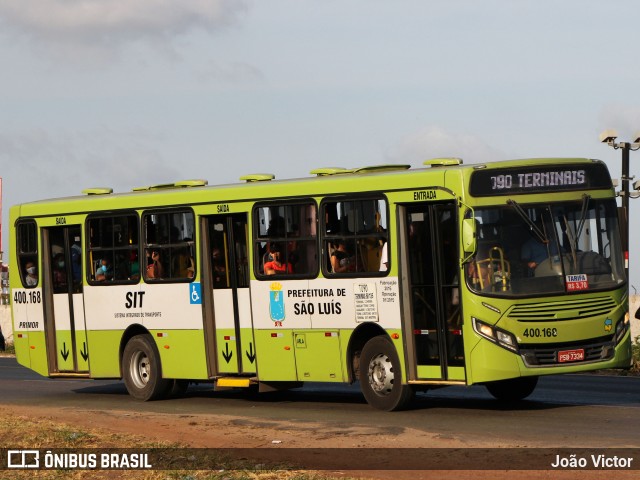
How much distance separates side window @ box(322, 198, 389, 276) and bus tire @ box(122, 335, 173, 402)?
4.10 metres

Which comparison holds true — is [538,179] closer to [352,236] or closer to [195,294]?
[352,236]

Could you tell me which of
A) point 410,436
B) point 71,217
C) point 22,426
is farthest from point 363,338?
point 71,217

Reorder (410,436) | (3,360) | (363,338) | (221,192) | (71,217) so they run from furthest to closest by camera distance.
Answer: (3,360) → (71,217) → (221,192) → (363,338) → (410,436)

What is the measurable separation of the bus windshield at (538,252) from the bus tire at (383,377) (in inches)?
68.2

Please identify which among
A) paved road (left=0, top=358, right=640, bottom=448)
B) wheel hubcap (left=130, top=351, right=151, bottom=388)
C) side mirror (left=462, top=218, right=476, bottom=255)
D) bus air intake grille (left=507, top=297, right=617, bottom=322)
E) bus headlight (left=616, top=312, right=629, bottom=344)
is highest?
side mirror (left=462, top=218, right=476, bottom=255)

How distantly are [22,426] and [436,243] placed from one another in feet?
18.5

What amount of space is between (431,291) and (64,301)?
787cm

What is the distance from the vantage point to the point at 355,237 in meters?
19.5

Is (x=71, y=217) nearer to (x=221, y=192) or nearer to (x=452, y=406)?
(x=221, y=192)

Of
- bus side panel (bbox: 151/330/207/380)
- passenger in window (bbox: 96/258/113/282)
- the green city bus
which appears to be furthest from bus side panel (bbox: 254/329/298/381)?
passenger in window (bbox: 96/258/113/282)

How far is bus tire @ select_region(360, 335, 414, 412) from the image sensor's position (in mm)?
19031

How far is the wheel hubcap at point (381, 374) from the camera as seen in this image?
62.9 feet

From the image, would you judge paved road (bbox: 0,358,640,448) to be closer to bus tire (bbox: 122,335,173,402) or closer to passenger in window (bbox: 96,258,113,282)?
bus tire (bbox: 122,335,173,402)

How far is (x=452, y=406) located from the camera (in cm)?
2012
